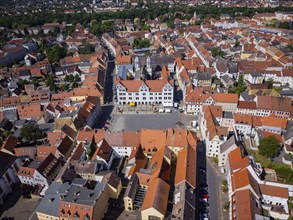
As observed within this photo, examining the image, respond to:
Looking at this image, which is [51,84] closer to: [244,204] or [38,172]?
[38,172]

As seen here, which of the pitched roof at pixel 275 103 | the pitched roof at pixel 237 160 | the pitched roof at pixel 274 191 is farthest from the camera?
the pitched roof at pixel 275 103

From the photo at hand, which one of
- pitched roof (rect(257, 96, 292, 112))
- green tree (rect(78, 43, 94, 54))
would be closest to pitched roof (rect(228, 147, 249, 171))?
pitched roof (rect(257, 96, 292, 112))

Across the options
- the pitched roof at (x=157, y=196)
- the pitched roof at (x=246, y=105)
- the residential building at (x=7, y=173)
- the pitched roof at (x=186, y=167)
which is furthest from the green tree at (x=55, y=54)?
the pitched roof at (x=157, y=196)

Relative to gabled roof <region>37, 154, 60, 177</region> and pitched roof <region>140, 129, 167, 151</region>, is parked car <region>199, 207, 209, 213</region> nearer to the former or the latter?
pitched roof <region>140, 129, 167, 151</region>

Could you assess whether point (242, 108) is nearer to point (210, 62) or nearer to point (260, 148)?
point (260, 148)

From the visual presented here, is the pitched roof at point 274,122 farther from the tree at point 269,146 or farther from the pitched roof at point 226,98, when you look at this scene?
the pitched roof at point 226,98

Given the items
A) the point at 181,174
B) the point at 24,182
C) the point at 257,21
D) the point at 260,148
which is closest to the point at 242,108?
the point at 260,148
